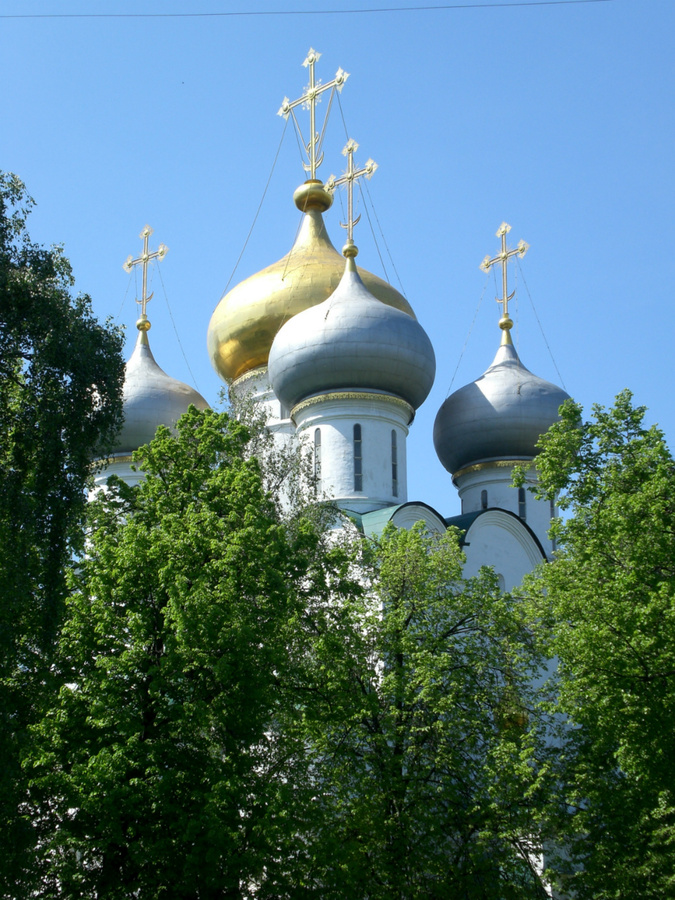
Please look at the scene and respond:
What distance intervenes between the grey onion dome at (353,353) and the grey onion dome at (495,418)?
2.41 meters

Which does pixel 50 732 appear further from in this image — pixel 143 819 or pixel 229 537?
pixel 229 537

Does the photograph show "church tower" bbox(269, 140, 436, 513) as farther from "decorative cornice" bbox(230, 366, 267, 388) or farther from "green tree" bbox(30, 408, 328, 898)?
"green tree" bbox(30, 408, 328, 898)

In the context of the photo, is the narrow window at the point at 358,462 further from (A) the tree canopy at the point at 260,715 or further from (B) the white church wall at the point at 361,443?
(A) the tree canopy at the point at 260,715

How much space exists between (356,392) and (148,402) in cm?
537

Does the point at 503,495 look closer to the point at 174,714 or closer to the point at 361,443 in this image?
the point at 361,443

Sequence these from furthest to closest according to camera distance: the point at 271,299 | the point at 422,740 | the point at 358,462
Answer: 1. the point at 271,299
2. the point at 358,462
3. the point at 422,740

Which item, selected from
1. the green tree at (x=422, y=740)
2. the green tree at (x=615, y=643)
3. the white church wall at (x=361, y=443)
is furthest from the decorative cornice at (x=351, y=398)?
the green tree at (x=615, y=643)

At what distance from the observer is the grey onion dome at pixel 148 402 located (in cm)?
2270

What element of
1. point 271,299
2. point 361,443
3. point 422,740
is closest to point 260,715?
point 422,740

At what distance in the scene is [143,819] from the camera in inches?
427

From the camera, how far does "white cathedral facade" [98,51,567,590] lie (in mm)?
19094

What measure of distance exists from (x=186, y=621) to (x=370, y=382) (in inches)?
357

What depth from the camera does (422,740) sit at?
12.8 m

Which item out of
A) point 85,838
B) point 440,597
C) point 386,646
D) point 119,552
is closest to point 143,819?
point 85,838
